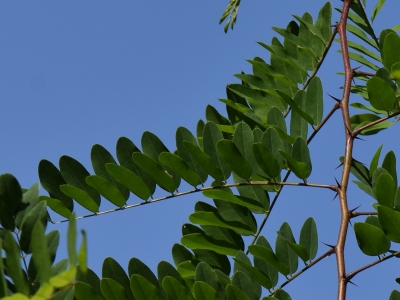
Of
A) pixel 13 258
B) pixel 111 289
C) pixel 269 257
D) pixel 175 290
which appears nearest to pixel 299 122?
pixel 269 257

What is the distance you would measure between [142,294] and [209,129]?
48 centimetres

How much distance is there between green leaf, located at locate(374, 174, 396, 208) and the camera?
1393 mm

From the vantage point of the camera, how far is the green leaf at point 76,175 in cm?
158

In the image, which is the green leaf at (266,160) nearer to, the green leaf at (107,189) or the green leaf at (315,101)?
the green leaf at (315,101)

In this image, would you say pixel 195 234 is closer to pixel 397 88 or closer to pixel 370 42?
pixel 397 88

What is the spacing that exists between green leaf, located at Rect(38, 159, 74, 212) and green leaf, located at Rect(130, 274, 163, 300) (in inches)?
12.6

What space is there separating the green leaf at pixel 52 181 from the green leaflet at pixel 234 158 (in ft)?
1.37

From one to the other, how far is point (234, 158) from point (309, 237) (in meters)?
0.30

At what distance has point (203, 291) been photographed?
139cm

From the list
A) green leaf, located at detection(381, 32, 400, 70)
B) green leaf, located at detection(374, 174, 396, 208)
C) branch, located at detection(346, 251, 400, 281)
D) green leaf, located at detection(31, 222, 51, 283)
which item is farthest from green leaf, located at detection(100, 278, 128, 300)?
green leaf, located at detection(381, 32, 400, 70)

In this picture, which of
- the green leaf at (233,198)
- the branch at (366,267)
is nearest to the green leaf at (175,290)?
the green leaf at (233,198)

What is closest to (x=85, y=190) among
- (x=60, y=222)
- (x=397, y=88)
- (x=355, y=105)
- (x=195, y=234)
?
(x=60, y=222)

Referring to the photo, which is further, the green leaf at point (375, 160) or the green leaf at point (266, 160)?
the green leaf at point (375, 160)

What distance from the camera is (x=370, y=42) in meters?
2.29
